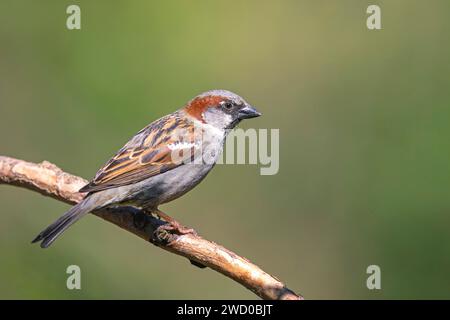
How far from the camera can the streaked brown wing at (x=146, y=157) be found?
4.91 meters

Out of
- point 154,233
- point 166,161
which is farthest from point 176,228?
point 166,161

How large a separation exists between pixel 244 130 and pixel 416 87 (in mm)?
2080

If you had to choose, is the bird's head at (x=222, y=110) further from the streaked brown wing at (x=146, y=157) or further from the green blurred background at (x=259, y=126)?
the green blurred background at (x=259, y=126)

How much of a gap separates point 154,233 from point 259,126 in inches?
105

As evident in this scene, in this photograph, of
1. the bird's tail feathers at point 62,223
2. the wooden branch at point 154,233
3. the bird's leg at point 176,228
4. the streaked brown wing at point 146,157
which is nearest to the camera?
the wooden branch at point 154,233

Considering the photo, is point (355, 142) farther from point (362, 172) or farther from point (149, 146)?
point (149, 146)

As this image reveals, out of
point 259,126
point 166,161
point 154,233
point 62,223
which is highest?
point 259,126

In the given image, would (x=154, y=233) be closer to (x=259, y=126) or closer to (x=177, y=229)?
(x=177, y=229)

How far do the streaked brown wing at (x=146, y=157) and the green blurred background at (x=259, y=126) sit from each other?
1570mm

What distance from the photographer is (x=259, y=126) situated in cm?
716

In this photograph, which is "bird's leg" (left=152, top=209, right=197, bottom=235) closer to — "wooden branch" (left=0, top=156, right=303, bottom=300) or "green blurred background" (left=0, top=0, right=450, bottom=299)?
"wooden branch" (left=0, top=156, right=303, bottom=300)

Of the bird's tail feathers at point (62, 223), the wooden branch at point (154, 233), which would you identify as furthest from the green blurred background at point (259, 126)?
the bird's tail feathers at point (62, 223)

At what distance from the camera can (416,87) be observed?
7414 millimetres

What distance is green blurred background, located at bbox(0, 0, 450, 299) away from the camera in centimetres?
664
